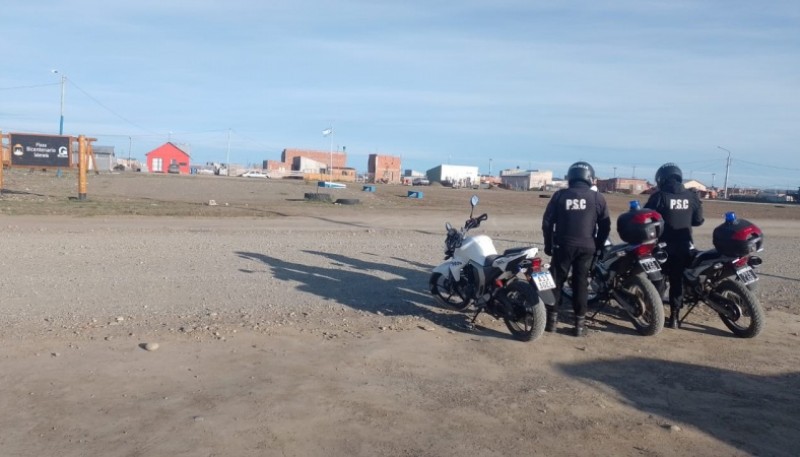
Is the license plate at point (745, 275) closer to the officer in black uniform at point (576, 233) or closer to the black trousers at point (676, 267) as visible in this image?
the black trousers at point (676, 267)

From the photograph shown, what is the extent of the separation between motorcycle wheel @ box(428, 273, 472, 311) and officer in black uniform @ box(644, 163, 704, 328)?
7.80 feet

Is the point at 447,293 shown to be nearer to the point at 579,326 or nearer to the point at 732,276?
the point at 579,326

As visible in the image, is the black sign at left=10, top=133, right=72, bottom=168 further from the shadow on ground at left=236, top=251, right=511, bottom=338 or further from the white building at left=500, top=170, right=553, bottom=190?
the white building at left=500, top=170, right=553, bottom=190

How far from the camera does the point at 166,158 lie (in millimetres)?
107438

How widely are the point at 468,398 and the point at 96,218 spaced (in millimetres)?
17787

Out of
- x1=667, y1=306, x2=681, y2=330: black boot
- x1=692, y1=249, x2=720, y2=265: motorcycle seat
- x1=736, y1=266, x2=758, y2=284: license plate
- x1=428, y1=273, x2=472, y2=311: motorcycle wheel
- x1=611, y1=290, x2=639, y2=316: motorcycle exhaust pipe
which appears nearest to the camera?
x1=736, y1=266, x2=758, y2=284: license plate

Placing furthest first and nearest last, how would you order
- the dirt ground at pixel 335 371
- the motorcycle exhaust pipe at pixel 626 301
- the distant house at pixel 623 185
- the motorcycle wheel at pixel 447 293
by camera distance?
the distant house at pixel 623 185
the motorcycle wheel at pixel 447 293
the motorcycle exhaust pipe at pixel 626 301
the dirt ground at pixel 335 371

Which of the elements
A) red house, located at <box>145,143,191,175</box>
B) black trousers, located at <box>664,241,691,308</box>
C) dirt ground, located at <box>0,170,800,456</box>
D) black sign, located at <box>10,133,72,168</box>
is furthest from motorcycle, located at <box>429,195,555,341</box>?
red house, located at <box>145,143,191,175</box>

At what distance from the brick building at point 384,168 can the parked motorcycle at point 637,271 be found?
104641mm

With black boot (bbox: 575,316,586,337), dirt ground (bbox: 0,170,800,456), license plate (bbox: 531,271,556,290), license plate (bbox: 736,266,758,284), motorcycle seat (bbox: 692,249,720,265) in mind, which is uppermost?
Result: motorcycle seat (bbox: 692,249,720,265)

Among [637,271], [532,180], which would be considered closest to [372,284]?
[637,271]

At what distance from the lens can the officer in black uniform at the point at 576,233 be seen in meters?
8.03

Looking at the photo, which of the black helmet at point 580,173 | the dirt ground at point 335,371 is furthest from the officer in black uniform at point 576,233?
the dirt ground at point 335,371

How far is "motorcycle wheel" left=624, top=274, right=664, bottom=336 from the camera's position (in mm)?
8000
